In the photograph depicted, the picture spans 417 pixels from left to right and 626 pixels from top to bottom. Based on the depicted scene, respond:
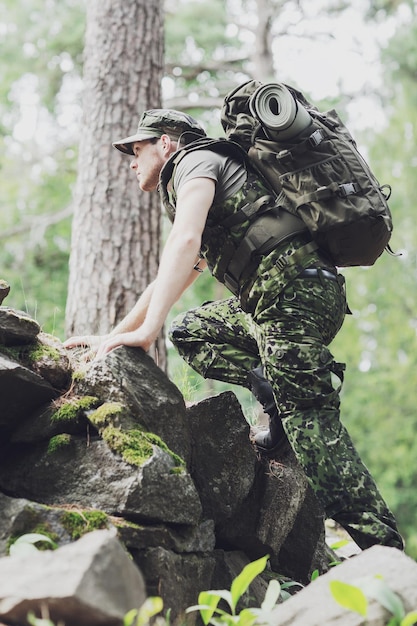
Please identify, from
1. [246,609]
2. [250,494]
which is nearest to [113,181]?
[250,494]

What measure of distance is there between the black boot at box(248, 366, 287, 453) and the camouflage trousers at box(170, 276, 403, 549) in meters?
0.27

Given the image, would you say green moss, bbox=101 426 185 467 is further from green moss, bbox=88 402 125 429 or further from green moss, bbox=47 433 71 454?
green moss, bbox=47 433 71 454

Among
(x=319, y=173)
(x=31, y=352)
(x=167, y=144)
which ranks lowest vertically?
(x=31, y=352)

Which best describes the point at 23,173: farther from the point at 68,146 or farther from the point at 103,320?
the point at 103,320

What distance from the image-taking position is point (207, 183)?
3797mm

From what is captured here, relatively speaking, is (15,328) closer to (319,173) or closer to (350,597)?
(319,173)

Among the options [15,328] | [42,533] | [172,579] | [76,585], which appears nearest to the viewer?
[76,585]

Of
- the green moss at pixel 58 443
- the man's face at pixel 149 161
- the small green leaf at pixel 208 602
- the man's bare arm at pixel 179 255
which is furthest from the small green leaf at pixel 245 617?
the man's face at pixel 149 161

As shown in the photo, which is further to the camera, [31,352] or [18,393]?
[31,352]

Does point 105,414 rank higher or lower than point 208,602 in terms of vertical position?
higher

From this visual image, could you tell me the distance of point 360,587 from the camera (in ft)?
8.39

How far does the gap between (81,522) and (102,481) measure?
31cm

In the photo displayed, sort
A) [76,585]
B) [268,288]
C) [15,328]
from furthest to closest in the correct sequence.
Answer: [268,288] → [15,328] → [76,585]

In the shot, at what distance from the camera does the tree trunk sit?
6199mm
